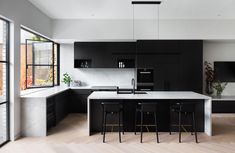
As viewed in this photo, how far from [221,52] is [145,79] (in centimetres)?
278

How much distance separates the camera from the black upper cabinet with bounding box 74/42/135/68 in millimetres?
6223

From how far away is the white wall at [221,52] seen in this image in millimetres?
6609

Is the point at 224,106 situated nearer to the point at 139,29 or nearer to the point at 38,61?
the point at 139,29

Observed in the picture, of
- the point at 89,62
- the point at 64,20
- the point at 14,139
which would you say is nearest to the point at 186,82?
the point at 89,62

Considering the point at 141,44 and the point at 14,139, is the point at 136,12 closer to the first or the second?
the point at 141,44

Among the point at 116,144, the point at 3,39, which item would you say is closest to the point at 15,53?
the point at 3,39

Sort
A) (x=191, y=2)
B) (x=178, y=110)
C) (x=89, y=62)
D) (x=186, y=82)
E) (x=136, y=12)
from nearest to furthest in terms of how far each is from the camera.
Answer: (x=178, y=110) → (x=191, y=2) → (x=136, y=12) → (x=186, y=82) → (x=89, y=62)

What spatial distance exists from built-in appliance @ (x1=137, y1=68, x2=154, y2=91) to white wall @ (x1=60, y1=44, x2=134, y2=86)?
26.5 inches

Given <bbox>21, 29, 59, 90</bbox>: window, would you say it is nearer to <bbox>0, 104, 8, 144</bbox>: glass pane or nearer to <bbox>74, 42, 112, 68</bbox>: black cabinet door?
<bbox>74, 42, 112, 68</bbox>: black cabinet door

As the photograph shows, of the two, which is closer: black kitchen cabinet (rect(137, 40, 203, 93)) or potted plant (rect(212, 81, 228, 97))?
black kitchen cabinet (rect(137, 40, 203, 93))

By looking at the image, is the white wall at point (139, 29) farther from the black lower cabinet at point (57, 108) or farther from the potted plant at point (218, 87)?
the black lower cabinet at point (57, 108)

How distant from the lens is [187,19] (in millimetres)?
6016

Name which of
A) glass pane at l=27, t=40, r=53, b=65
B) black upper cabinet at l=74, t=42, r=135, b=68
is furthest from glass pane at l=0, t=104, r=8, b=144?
black upper cabinet at l=74, t=42, r=135, b=68

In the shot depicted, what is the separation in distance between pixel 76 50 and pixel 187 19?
11.6 feet
